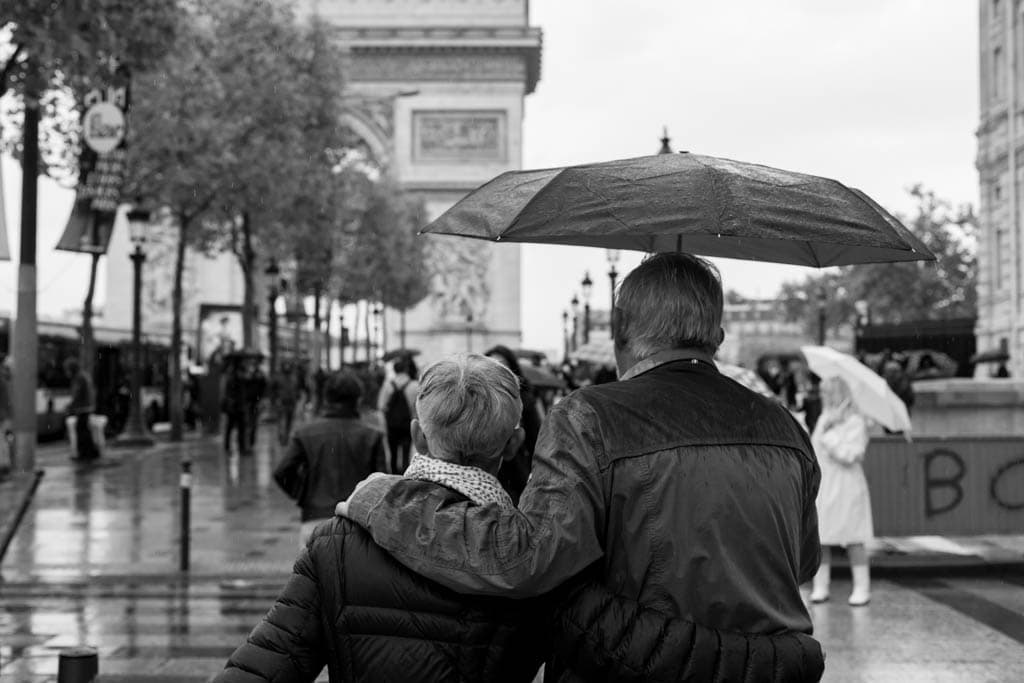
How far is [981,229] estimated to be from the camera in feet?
151

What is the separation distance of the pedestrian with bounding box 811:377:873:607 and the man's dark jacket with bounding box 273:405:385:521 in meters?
→ 3.30

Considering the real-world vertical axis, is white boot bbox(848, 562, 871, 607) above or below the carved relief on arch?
below

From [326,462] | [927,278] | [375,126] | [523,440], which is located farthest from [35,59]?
[927,278]

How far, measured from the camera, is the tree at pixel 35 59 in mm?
15234

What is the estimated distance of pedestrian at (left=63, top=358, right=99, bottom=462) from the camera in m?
23.5

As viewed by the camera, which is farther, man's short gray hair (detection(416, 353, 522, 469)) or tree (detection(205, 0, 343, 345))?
tree (detection(205, 0, 343, 345))

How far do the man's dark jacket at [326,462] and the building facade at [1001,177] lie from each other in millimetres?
33152

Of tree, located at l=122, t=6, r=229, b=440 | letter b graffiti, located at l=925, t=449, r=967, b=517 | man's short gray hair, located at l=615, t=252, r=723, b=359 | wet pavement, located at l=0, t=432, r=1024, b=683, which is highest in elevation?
tree, located at l=122, t=6, r=229, b=440

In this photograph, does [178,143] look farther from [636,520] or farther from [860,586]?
[636,520]

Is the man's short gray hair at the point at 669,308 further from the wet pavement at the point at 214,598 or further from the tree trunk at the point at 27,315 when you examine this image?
the tree trunk at the point at 27,315

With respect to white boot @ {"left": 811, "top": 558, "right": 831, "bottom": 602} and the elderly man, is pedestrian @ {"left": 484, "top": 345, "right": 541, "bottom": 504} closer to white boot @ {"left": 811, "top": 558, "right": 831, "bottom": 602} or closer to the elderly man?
the elderly man

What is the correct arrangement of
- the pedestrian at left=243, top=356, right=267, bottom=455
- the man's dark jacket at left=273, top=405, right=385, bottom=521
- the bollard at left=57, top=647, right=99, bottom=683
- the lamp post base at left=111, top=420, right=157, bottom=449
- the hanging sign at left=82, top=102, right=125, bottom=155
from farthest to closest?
the lamp post base at left=111, top=420, right=157, bottom=449
the pedestrian at left=243, top=356, right=267, bottom=455
the hanging sign at left=82, top=102, right=125, bottom=155
the man's dark jacket at left=273, top=405, right=385, bottom=521
the bollard at left=57, top=647, right=99, bottom=683

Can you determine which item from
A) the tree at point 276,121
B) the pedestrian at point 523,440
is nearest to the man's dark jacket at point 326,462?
the pedestrian at point 523,440

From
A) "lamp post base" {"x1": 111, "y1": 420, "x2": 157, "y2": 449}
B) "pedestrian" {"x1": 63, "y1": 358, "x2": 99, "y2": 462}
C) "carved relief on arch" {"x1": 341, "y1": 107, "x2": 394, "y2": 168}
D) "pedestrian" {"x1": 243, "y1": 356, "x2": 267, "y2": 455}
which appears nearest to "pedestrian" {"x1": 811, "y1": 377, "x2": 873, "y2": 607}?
"pedestrian" {"x1": 63, "y1": 358, "x2": 99, "y2": 462}
